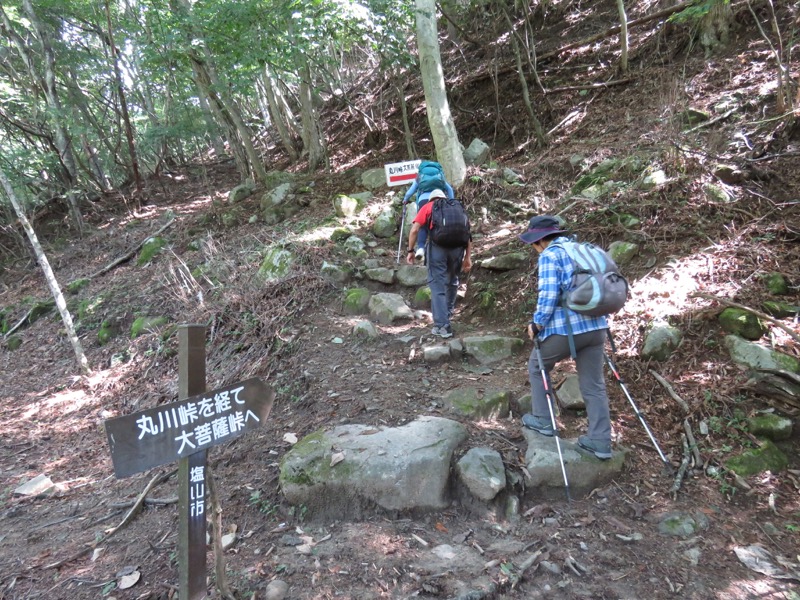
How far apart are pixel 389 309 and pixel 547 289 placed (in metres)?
3.19

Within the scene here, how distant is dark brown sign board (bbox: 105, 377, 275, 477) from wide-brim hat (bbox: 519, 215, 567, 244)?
2395 mm

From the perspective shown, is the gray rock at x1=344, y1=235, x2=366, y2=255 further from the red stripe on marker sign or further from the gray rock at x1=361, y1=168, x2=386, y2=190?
the gray rock at x1=361, y1=168, x2=386, y2=190

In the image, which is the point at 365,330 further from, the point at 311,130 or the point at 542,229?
the point at 311,130

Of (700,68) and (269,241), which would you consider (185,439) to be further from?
(700,68)

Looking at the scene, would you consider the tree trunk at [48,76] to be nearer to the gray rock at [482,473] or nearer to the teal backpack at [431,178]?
the teal backpack at [431,178]

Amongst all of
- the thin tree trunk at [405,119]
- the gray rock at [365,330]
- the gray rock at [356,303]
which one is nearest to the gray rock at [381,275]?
the gray rock at [356,303]

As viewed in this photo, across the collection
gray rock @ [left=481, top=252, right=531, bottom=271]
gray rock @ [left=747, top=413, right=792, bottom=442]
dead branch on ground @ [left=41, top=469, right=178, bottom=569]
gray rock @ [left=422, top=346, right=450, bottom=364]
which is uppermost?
gray rock @ [left=481, top=252, right=531, bottom=271]

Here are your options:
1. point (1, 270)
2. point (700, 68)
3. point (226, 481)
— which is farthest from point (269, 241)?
point (1, 270)

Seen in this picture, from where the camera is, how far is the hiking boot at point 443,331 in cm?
575

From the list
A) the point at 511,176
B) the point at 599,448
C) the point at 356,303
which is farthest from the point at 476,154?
the point at 599,448

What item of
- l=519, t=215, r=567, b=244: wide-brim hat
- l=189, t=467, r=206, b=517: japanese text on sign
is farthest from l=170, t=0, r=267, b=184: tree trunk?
l=189, t=467, r=206, b=517: japanese text on sign

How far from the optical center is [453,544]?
312 centimetres

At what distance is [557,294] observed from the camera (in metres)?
3.44

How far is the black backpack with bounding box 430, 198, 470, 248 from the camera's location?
17.4 ft
